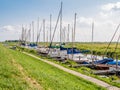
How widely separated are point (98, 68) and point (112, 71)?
607 cm

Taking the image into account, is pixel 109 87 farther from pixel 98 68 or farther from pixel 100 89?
pixel 98 68

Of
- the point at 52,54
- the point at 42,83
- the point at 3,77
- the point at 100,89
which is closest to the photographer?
the point at 3,77

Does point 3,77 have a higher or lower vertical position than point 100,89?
higher

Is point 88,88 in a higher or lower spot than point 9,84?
lower

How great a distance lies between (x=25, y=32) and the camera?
116 metres

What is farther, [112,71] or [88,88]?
[112,71]

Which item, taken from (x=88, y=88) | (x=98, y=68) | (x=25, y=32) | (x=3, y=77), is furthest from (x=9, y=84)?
(x=25, y=32)

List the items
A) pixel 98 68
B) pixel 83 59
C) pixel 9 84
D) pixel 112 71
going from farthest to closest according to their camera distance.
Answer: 1. pixel 83 59
2. pixel 98 68
3. pixel 112 71
4. pixel 9 84

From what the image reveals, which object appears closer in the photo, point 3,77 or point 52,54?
point 3,77

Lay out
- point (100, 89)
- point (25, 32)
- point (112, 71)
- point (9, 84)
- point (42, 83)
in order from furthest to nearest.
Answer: point (25, 32) → point (112, 71) → point (100, 89) → point (42, 83) → point (9, 84)

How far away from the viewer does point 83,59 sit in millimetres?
50844

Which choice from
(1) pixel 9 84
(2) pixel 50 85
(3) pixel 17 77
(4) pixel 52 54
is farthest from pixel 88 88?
(4) pixel 52 54

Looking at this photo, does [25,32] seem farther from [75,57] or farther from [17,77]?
[17,77]

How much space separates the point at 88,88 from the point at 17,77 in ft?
22.4
